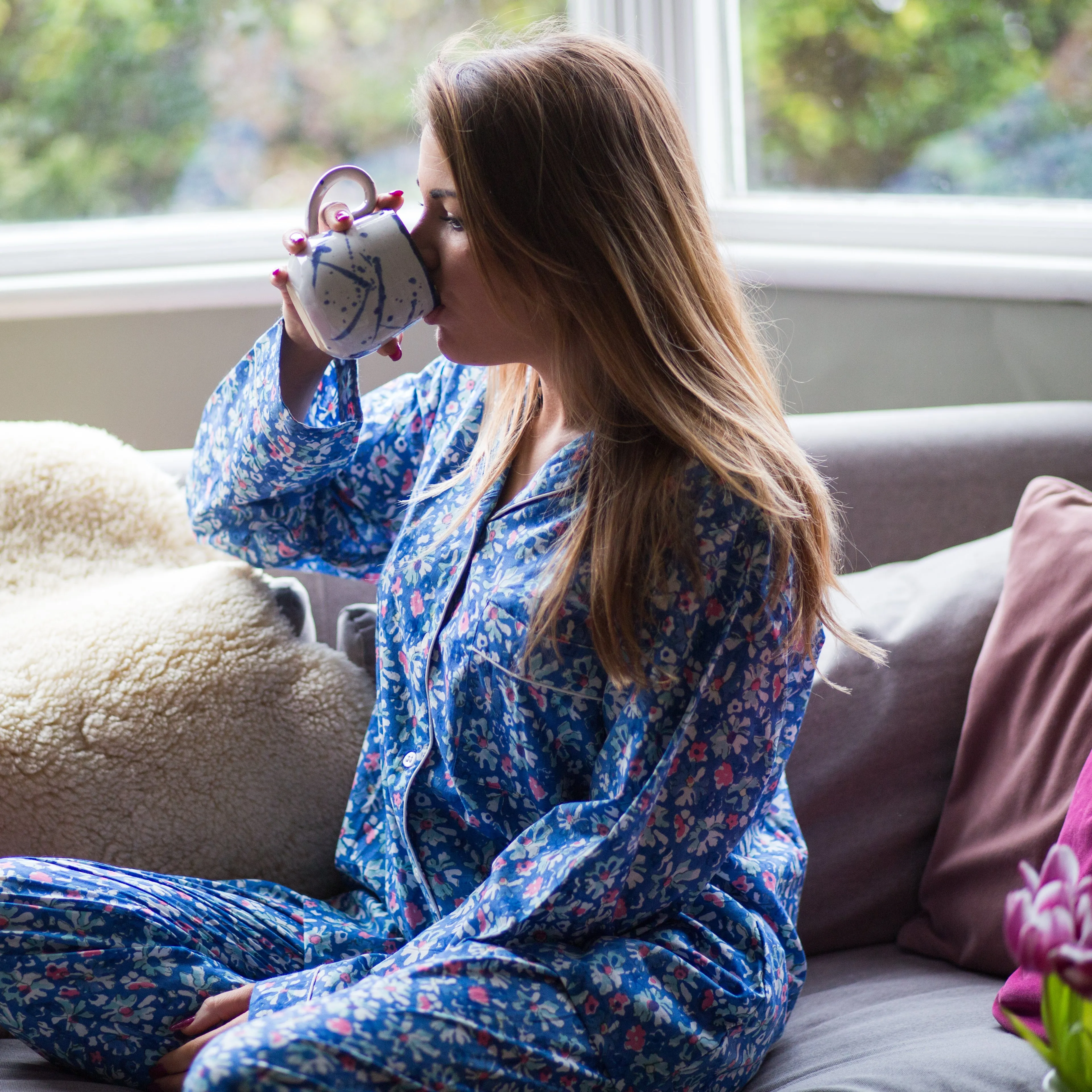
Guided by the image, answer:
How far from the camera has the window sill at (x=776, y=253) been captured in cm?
172

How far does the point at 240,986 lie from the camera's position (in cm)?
103

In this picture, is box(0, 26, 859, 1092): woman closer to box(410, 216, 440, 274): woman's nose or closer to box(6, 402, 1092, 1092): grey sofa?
box(410, 216, 440, 274): woman's nose

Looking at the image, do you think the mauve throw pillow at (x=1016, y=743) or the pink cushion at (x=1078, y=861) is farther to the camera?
the mauve throw pillow at (x=1016, y=743)

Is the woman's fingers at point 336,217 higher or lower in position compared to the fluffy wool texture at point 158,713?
higher

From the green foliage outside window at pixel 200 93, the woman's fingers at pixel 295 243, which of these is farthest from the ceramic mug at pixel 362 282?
the green foliage outside window at pixel 200 93

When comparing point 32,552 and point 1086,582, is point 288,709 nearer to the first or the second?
point 32,552

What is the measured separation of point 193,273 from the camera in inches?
73.2

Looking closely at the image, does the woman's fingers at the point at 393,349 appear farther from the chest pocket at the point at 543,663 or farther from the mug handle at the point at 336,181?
the chest pocket at the point at 543,663

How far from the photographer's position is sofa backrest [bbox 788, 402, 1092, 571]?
4.82 feet

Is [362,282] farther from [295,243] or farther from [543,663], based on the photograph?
[543,663]

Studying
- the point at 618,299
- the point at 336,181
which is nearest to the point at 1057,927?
the point at 618,299

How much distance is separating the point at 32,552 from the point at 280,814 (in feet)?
1.41

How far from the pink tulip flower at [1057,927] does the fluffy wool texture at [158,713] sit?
0.78 m

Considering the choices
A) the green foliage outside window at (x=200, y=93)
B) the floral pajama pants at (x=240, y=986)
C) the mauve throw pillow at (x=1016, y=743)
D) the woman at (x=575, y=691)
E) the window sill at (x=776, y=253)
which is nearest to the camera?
the floral pajama pants at (x=240, y=986)
